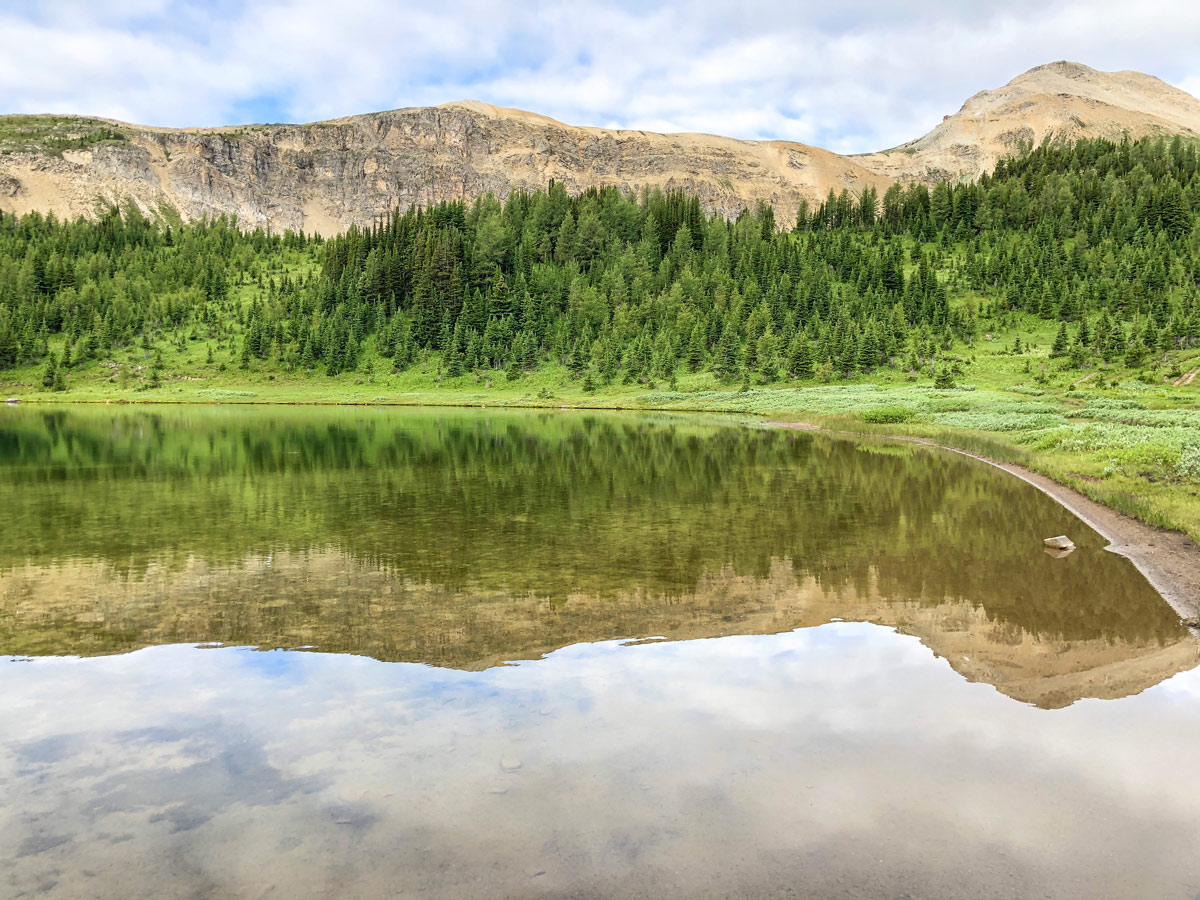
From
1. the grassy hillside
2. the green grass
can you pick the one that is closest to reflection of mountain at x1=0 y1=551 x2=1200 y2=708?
the green grass

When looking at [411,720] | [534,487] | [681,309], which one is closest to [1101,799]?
[411,720]

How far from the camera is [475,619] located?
13.8 m

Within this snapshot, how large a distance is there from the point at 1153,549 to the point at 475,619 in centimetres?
1780

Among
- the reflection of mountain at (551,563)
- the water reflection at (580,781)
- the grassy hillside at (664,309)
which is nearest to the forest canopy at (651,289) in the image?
the grassy hillside at (664,309)

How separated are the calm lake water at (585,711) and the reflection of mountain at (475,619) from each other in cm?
8

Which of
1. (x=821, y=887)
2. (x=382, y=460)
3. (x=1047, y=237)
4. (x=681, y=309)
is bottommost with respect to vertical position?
(x=382, y=460)

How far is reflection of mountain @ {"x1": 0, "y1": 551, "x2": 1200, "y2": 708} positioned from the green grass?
1051 centimetres

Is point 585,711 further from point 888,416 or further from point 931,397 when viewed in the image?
point 931,397

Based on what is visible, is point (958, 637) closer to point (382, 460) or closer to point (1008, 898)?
point (1008, 898)

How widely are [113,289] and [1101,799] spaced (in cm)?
19553

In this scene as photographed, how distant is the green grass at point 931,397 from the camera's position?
99.2 feet

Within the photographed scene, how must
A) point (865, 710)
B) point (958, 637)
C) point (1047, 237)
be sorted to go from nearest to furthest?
point (865, 710)
point (958, 637)
point (1047, 237)

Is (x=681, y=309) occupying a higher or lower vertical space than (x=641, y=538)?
higher

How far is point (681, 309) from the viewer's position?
141125 mm
